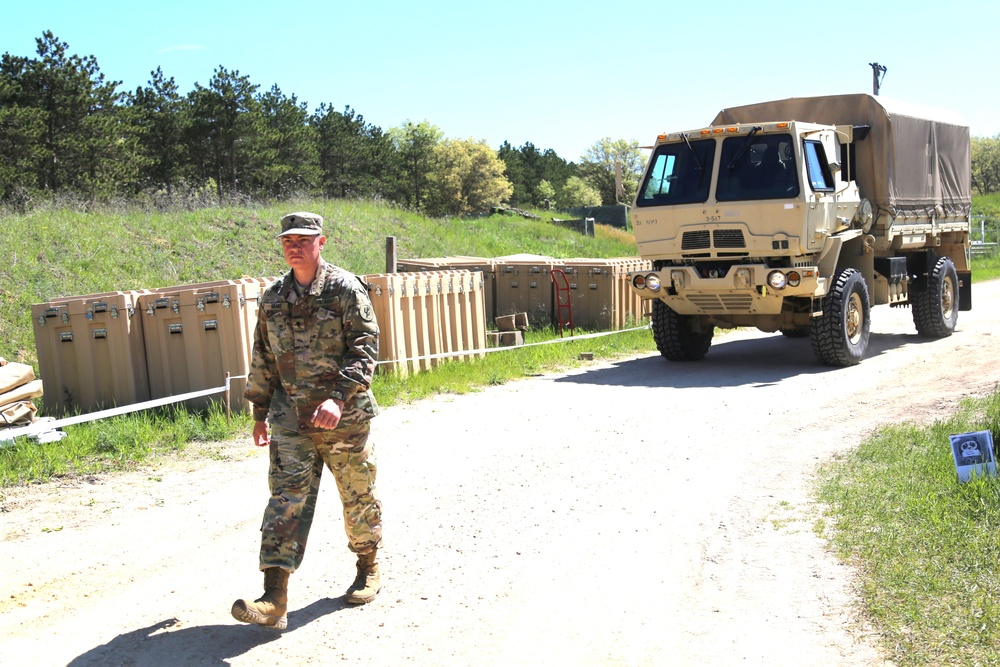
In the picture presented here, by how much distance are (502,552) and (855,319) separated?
353 inches

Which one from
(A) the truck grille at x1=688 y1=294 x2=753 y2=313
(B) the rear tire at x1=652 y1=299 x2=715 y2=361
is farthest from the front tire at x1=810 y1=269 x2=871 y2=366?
(B) the rear tire at x1=652 y1=299 x2=715 y2=361

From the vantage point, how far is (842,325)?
12.5 m

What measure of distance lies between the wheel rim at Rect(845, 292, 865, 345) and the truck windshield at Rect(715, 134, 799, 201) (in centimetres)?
212

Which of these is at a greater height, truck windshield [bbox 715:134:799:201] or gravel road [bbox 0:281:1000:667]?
truck windshield [bbox 715:134:799:201]

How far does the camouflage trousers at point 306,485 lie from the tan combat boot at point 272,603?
5 centimetres

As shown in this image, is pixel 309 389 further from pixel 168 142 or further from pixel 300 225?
pixel 168 142

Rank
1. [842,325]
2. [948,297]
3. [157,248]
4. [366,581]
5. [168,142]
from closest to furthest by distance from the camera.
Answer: [366,581] < [842,325] < [948,297] < [157,248] < [168,142]

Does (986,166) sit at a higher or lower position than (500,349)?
higher

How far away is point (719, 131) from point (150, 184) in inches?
1382

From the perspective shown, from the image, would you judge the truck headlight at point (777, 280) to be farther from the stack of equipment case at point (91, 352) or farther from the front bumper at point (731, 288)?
the stack of equipment case at point (91, 352)

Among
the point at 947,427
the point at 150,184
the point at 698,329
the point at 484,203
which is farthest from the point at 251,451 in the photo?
the point at 484,203

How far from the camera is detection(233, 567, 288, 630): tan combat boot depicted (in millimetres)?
4441

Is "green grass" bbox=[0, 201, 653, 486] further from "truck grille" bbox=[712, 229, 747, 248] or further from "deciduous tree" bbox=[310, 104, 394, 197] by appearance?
"deciduous tree" bbox=[310, 104, 394, 197]

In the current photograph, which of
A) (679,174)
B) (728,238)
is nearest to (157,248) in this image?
(679,174)
